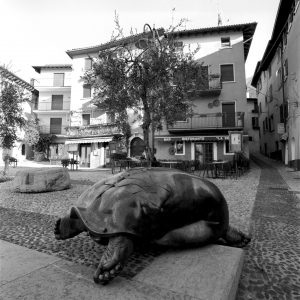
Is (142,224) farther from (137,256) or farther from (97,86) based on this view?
(97,86)

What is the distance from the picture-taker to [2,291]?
1.49m

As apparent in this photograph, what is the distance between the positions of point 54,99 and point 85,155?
10.8 m

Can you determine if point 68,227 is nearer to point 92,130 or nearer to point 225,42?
point 225,42

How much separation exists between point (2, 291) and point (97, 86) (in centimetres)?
1085

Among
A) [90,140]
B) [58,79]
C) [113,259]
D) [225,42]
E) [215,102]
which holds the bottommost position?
[113,259]

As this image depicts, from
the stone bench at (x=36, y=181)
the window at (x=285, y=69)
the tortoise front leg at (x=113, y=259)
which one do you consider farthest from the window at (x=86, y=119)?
the tortoise front leg at (x=113, y=259)

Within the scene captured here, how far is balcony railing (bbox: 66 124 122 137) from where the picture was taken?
23062mm

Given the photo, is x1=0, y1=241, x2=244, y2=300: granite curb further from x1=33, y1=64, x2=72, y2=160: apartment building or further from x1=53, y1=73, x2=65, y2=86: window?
x1=53, y1=73, x2=65, y2=86: window

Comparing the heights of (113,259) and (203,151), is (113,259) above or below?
below

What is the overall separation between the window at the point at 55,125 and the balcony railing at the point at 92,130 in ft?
20.1

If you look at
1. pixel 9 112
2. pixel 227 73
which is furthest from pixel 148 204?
pixel 227 73

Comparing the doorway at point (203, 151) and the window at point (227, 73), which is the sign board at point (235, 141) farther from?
the window at point (227, 73)

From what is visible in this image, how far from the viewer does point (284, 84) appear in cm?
1975

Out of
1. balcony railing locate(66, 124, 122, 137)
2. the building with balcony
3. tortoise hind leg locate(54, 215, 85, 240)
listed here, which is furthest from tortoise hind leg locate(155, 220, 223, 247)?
balcony railing locate(66, 124, 122, 137)
